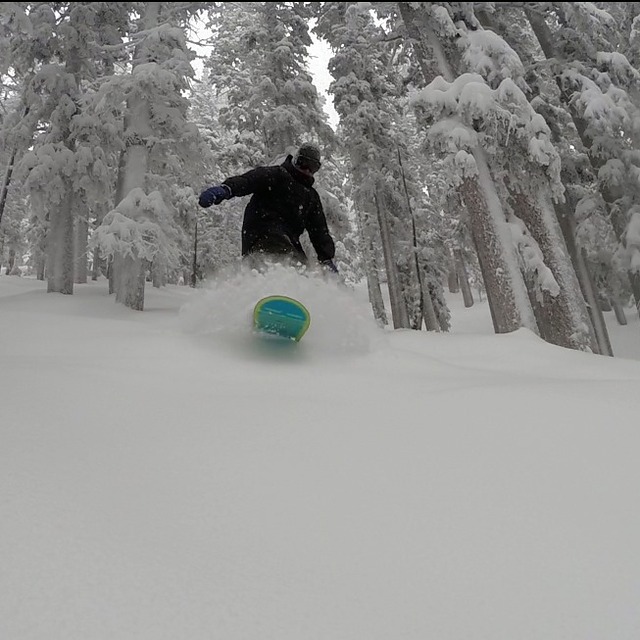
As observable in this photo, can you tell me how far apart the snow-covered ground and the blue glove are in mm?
1902

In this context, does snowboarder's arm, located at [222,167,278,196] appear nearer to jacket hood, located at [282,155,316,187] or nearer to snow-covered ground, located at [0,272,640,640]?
jacket hood, located at [282,155,316,187]

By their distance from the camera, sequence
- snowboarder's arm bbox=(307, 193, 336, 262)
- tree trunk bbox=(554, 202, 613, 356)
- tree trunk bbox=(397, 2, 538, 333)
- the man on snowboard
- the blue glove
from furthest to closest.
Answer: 1. tree trunk bbox=(554, 202, 613, 356)
2. tree trunk bbox=(397, 2, 538, 333)
3. snowboarder's arm bbox=(307, 193, 336, 262)
4. the man on snowboard
5. the blue glove

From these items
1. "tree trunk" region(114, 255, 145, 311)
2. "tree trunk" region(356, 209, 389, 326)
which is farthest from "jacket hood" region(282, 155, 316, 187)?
"tree trunk" region(356, 209, 389, 326)

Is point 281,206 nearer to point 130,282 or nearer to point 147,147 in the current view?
point 130,282

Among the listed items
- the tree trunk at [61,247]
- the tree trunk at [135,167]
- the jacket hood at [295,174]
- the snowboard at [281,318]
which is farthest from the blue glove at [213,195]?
the tree trunk at [61,247]

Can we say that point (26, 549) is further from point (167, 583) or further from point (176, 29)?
point (176, 29)

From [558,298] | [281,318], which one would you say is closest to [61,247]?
[281,318]

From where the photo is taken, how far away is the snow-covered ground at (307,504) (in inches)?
54.1

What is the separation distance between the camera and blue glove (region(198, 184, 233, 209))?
506cm

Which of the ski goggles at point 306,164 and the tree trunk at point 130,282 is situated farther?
the tree trunk at point 130,282

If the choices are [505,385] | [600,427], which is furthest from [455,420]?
[505,385]

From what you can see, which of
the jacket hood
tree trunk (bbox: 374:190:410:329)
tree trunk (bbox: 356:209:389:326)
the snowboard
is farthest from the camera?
tree trunk (bbox: 356:209:389:326)

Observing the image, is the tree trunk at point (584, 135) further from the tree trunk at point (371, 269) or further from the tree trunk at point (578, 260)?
the tree trunk at point (371, 269)

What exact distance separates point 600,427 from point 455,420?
0.76m
